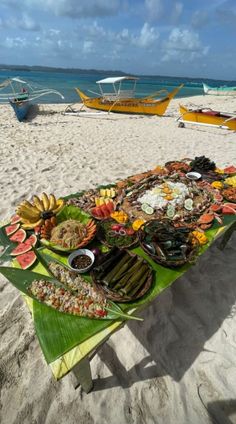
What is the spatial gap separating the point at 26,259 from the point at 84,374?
139 cm

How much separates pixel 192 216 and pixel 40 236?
7.50 feet

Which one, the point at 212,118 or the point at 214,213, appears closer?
the point at 214,213

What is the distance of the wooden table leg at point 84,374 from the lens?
223 centimetres

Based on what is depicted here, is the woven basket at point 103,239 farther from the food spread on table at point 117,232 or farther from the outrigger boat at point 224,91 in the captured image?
the outrigger boat at point 224,91

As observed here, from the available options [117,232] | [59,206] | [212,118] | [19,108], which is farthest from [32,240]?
[19,108]

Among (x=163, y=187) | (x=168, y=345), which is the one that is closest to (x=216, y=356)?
(x=168, y=345)

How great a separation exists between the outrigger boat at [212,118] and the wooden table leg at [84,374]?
468 inches

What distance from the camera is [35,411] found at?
2375mm

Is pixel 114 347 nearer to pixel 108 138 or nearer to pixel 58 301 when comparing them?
pixel 58 301

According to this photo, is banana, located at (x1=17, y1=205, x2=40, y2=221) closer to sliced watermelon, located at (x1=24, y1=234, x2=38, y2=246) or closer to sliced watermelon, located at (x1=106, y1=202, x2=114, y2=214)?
sliced watermelon, located at (x1=24, y1=234, x2=38, y2=246)

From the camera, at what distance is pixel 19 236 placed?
3.30m

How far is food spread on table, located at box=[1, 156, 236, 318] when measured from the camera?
97.9 inches

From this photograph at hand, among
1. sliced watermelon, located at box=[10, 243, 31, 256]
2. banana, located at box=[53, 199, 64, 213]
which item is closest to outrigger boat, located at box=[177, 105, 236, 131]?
banana, located at box=[53, 199, 64, 213]

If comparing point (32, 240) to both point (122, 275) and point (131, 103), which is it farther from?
point (131, 103)
